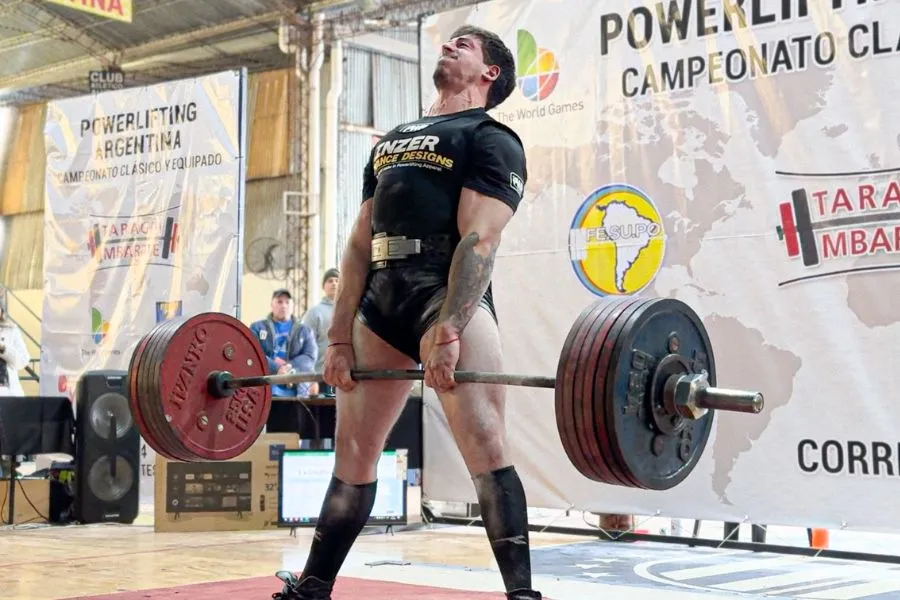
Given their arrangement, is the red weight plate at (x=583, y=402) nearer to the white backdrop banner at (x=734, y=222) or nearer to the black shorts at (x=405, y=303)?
the black shorts at (x=405, y=303)

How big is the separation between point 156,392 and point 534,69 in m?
2.93

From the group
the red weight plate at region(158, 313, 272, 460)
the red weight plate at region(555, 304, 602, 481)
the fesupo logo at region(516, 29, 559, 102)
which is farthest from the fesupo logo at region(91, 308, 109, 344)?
the red weight plate at region(555, 304, 602, 481)

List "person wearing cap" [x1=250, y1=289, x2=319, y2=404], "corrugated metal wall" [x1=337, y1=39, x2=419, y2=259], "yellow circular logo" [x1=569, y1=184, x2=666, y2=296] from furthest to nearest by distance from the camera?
1. "corrugated metal wall" [x1=337, y1=39, x2=419, y2=259]
2. "person wearing cap" [x1=250, y1=289, x2=319, y2=404]
3. "yellow circular logo" [x1=569, y1=184, x2=666, y2=296]

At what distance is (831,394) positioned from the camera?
456 centimetres

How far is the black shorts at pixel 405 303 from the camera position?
9.53ft

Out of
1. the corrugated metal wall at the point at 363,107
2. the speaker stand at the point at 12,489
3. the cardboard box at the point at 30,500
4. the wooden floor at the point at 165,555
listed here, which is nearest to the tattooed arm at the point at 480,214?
the wooden floor at the point at 165,555

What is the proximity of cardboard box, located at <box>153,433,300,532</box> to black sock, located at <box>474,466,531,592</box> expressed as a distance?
3.41 m

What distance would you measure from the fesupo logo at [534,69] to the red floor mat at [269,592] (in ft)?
8.32

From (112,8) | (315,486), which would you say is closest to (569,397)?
(315,486)

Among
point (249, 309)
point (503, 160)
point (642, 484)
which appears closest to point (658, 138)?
point (503, 160)

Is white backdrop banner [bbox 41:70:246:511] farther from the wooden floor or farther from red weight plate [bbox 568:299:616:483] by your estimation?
red weight plate [bbox 568:299:616:483]

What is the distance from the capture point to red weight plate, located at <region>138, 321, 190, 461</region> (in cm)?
322

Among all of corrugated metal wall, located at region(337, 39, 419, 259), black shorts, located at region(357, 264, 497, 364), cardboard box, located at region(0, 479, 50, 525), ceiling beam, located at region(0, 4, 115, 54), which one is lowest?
cardboard box, located at region(0, 479, 50, 525)

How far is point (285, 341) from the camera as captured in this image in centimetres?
729
